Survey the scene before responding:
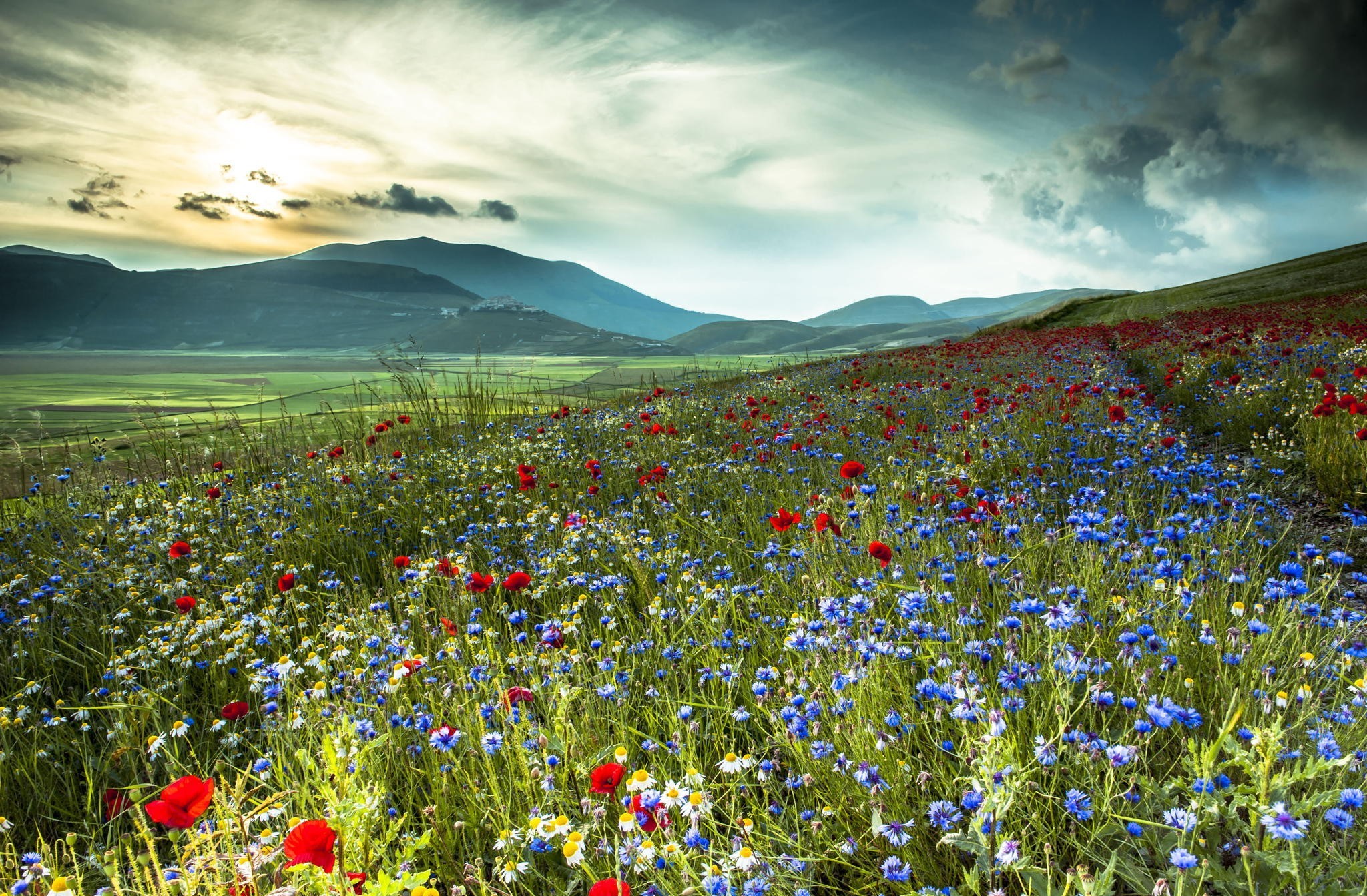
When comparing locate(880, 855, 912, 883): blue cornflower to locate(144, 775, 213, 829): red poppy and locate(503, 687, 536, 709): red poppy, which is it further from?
locate(144, 775, 213, 829): red poppy

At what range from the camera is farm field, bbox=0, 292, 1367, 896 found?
1.52m

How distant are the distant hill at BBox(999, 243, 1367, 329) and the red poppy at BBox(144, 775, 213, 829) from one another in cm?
3272

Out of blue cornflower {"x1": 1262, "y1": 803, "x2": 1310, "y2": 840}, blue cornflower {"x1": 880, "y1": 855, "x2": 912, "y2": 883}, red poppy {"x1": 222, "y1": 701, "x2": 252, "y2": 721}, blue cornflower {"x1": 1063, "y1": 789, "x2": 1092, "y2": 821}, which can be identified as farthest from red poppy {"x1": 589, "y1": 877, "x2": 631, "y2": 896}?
red poppy {"x1": 222, "y1": 701, "x2": 252, "y2": 721}

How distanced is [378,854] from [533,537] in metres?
2.47

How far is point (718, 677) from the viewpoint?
2.56m

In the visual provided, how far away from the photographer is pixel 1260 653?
7.34 ft

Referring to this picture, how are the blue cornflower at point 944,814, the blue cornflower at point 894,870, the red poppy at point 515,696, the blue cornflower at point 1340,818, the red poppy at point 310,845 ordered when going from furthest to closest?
the red poppy at point 515,696
the blue cornflower at point 944,814
the blue cornflower at point 894,870
the blue cornflower at point 1340,818
the red poppy at point 310,845

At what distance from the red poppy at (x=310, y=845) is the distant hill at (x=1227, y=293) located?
1284 inches

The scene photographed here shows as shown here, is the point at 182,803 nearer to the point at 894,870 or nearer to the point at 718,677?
the point at 894,870

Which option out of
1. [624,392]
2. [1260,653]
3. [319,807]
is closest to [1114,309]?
[624,392]

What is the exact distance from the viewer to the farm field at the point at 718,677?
4.97ft

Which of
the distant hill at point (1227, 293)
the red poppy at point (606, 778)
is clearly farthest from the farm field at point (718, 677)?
the distant hill at point (1227, 293)

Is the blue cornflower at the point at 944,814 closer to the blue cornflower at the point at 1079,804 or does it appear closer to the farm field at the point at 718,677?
the farm field at the point at 718,677

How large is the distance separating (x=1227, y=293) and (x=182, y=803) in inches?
1791
